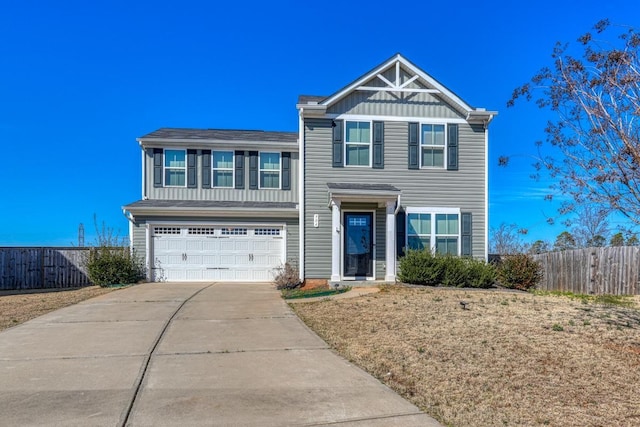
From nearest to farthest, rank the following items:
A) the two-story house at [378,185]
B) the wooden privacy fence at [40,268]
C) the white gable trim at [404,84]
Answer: the two-story house at [378,185], the white gable trim at [404,84], the wooden privacy fence at [40,268]

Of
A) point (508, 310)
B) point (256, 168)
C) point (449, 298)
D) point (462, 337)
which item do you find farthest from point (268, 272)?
point (462, 337)

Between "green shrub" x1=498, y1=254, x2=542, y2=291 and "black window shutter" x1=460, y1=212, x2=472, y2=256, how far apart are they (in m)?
1.26

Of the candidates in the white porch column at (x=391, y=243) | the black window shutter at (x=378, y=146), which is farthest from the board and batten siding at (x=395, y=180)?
the white porch column at (x=391, y=243)

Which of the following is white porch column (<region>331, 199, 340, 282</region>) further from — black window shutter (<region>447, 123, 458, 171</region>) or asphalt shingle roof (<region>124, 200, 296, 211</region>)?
black window shutter (<region>447, 123, 458, 171</region>)

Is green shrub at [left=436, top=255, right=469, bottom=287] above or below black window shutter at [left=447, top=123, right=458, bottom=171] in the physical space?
below

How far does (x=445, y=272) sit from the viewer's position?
13586 mm

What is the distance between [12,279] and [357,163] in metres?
14.4

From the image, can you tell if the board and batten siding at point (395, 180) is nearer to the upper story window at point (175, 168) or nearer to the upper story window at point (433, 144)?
the upper story window at point (433, 144)

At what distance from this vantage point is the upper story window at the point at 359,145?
15.5 metres

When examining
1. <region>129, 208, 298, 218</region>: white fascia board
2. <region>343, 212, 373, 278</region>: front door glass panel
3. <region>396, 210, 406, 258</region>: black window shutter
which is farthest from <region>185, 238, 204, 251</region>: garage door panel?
<region>396, 210, 406, 258</region>: black window shutter

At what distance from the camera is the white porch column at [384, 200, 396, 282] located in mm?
14492

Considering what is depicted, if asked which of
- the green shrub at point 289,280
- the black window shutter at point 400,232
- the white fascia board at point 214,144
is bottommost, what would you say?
the green shrub at point 289,280

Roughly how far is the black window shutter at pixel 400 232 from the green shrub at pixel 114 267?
910 centimetres

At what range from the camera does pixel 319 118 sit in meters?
Answer: 15.2
